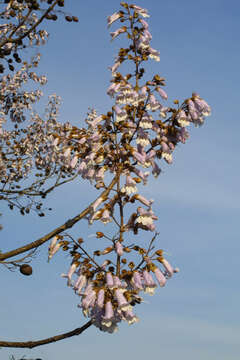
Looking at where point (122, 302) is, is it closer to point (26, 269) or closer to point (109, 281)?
point (109, 281)

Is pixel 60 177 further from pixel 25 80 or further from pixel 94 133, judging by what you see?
pixel 94 133

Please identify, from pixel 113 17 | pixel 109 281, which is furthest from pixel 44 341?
pixel 113 17

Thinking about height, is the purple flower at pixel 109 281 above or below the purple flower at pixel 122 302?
above

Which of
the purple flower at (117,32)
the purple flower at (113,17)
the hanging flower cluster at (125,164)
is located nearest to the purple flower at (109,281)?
the hanging flower cluster at (125,164)

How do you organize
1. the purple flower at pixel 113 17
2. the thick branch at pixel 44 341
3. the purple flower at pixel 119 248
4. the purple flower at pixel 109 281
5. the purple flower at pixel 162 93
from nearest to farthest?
the purple flower at pixel 109 281 < the purple flower at pixel 119 248 < the thick branch at pixel 44 341 < the purple flower at pixel 162 93 < the purple flower at pixel 113 17

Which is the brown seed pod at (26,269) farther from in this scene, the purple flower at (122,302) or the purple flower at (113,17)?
the purple flower at (113,17)

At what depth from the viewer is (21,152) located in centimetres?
1655

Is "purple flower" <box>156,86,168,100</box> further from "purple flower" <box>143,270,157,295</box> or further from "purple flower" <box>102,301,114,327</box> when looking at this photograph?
"purple flower" <box>102,301,114,327</box>

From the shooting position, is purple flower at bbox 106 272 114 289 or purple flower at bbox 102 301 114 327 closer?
purple flower at bbox 102 301 114 327

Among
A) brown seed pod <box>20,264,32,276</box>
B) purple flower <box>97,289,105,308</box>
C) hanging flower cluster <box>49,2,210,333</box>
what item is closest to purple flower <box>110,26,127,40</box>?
hanging flower cluster <box>49,2,210,333</box>

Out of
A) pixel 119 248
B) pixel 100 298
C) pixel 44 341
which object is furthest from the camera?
pixel 44 341

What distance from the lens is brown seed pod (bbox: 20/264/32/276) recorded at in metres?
8.92

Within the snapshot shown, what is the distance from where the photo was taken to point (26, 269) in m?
8.94

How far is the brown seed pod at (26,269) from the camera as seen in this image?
29.3 feet
